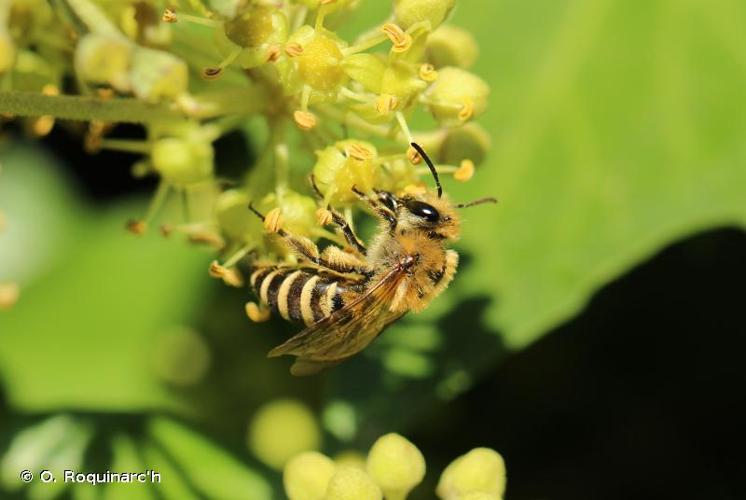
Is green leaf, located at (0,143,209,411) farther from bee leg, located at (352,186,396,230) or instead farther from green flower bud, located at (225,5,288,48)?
green flower bud, located at (225,5,288,48)

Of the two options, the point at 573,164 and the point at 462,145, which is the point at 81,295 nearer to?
the point at 573,164

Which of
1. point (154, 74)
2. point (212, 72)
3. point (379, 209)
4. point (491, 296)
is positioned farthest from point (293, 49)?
point (491, 296)

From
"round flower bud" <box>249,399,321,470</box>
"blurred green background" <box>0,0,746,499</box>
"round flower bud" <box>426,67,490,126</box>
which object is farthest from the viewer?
"round flower bud" <box>249,399,321,470</box>

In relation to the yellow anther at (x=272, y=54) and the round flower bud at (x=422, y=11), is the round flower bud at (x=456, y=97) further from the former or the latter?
the yellow anther at (x=272, y=54)

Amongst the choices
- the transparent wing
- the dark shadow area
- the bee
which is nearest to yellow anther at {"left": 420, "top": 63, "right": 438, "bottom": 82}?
the bee

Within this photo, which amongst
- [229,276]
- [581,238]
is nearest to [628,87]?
[581,238]

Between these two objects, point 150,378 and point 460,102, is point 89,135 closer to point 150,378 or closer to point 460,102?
point 460,102

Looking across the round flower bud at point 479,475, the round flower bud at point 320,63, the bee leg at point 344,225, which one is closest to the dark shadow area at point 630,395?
the round flower bud at point 479,475
